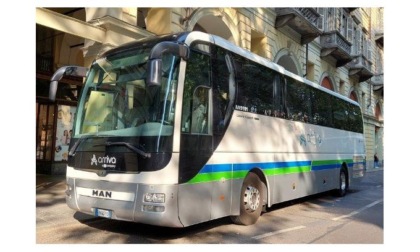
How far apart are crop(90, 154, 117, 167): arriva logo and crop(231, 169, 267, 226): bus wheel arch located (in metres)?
2.42

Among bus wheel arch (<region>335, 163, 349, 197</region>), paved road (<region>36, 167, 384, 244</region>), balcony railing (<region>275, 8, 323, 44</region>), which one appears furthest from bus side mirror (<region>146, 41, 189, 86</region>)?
balcony railing (<region>275, 8, 323, 44</region>)

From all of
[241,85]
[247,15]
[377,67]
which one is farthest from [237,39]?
[377,67]

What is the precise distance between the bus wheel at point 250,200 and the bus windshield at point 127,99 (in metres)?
2.31

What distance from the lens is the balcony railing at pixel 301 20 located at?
1791 cm

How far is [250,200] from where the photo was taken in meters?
7.12

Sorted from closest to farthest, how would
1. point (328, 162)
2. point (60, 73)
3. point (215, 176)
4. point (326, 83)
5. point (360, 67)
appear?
1. point (215, 176)
2. point (60, 73)
3. point (328, 162)
4. point (326, 83)
5. point (360, 67)

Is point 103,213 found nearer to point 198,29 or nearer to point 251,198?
point 251,198

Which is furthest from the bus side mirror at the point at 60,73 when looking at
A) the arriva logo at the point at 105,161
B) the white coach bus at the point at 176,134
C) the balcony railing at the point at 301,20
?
the balcony railing at the point at 301,20

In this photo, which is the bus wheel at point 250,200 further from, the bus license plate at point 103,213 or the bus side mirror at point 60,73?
the bus side mirror at point 60,73

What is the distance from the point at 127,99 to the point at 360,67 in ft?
83.2

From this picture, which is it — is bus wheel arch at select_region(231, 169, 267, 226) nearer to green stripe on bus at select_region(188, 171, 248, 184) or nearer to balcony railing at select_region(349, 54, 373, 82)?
green stripe on bus at select_region(188, 171, 248, 184)

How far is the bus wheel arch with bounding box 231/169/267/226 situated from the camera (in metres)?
6.94

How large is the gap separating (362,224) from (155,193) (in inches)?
180

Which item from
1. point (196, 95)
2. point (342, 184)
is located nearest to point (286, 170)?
point (196, 95)
